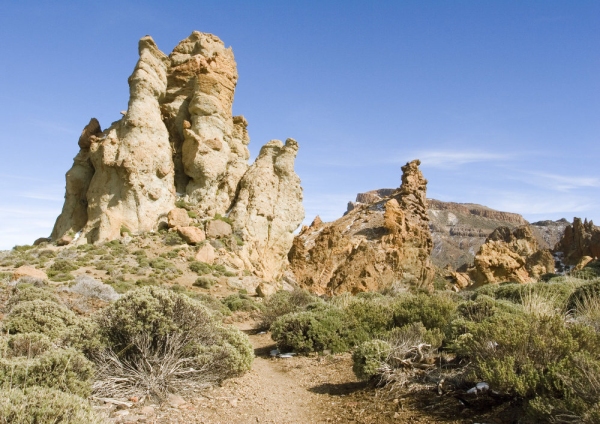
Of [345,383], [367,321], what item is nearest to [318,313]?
[367,321]

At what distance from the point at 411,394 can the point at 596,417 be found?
2565 mm

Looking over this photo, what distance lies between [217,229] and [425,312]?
1733 centimetres

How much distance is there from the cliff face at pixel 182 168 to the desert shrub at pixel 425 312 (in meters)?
15.9

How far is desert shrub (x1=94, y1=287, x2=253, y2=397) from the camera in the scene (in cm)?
564

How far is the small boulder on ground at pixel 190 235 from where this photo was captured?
23.6 metres

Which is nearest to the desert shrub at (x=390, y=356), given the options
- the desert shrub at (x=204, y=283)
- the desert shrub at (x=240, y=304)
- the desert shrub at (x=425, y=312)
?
the desert shrub at (x=425, y=312)

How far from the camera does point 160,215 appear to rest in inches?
976

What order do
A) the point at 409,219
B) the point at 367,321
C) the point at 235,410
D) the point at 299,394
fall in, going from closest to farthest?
1. the point at 235,410
2. the point at 299,394
3. the point at 367,321
4. the point at 409,219

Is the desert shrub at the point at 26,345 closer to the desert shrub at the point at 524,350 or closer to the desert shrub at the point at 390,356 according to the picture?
the desert shrub at the point at 390,356

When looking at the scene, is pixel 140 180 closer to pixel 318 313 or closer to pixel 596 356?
pixel 318 313

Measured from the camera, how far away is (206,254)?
22797 millimetres

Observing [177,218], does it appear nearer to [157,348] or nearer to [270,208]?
[270,208]

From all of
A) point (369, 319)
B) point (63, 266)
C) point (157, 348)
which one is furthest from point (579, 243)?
point (157, 348)

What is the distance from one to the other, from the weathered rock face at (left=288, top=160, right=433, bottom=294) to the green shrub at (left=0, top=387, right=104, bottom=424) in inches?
770
